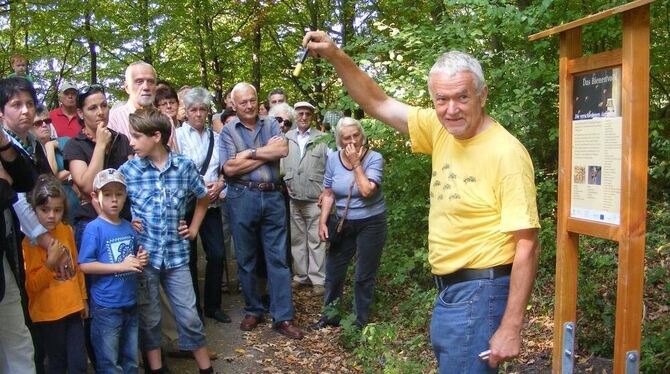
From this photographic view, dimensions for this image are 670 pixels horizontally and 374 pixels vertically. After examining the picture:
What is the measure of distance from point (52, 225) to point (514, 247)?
2809mm

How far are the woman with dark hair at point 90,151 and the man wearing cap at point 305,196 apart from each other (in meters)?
2.80

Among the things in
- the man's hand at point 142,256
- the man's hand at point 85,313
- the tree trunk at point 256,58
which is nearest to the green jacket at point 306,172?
the man's hand at point 142,256

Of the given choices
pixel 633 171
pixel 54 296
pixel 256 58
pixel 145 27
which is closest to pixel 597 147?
pixel 633 171

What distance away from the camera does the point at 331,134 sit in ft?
20.0

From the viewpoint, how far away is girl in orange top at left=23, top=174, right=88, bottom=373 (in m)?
3.59

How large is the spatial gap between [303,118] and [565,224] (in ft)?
15.0

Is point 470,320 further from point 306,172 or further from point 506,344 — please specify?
point 306,172

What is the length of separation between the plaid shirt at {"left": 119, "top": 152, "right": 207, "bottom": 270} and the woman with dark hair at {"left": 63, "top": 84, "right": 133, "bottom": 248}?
0.63 feet

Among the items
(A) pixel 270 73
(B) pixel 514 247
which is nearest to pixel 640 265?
(B) pixel 514 247

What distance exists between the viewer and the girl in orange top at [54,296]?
11.8 feet

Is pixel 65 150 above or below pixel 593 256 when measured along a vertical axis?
above

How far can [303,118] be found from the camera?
727cm

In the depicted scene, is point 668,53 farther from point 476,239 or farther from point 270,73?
point 270,73

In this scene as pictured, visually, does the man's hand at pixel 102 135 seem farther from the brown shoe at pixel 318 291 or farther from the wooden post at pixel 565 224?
the brown shoe at pixel 318 291
